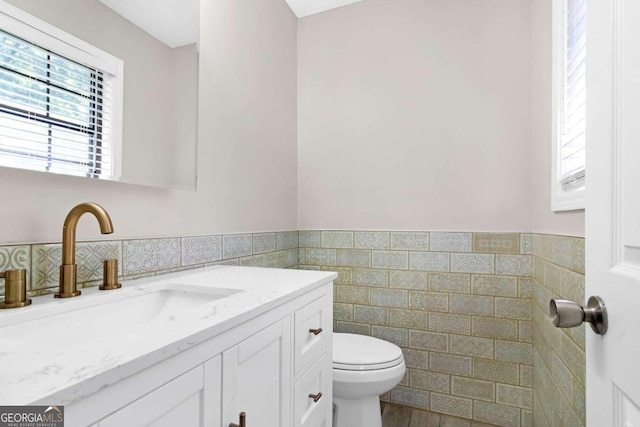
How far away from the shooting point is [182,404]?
574mm

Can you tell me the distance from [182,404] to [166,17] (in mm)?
1318

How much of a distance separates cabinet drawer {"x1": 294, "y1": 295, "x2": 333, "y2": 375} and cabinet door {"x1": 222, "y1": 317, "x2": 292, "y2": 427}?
64 millimetres

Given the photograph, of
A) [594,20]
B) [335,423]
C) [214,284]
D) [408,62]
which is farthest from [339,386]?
[408,62]

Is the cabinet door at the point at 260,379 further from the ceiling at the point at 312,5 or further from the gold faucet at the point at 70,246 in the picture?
the ceiling at the point at 312,5

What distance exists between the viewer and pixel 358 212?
7.08 feet

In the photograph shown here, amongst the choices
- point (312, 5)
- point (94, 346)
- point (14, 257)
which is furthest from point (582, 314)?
point (312, 5)

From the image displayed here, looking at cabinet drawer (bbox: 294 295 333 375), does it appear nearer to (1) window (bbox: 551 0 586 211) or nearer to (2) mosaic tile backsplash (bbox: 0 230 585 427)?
(2) mosaic tile backsplash (bbox: 0 230 585 427)

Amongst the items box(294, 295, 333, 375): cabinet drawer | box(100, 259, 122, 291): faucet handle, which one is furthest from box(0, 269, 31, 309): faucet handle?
box(294, 295, 333, 375): cabinet drawer

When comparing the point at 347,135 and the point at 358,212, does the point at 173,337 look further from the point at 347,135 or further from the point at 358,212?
the point at 347,135

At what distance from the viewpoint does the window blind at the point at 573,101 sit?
1.10 metres

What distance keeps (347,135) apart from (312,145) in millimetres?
259

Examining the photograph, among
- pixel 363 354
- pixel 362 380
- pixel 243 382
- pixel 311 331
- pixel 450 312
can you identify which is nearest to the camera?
pixel 243 382

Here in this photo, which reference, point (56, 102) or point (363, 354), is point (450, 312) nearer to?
point (363, 354)

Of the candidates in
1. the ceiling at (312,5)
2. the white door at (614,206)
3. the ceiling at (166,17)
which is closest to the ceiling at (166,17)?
the ceiling at (166,17)
